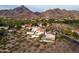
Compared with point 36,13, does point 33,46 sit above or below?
below

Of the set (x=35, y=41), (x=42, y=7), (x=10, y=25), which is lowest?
(x=35, y=41)

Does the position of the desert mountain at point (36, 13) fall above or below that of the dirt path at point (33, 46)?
above

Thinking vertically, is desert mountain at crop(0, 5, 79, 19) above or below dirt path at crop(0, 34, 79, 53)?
above
